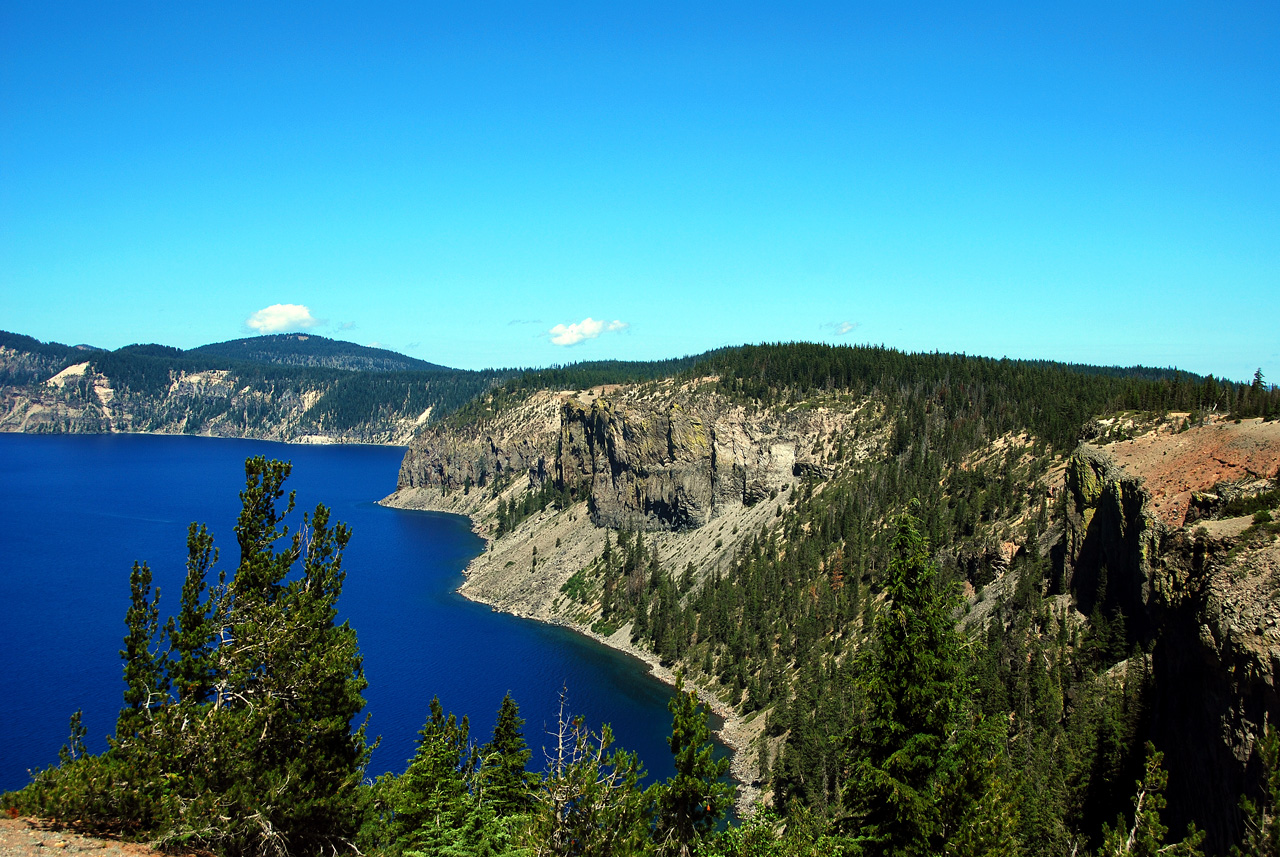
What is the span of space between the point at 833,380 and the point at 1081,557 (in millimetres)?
82653

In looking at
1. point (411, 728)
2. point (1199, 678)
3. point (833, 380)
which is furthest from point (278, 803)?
point (833, 380)

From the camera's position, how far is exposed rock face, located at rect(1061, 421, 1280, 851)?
1169 inches

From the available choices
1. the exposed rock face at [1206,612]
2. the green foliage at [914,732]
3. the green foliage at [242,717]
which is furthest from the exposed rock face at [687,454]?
the green foliage at [242,717]

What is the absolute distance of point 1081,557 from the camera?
72750 millimetres

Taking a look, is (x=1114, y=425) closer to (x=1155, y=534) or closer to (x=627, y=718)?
(x=1155, y=534)

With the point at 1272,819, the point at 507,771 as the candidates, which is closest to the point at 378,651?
the point at 507,771

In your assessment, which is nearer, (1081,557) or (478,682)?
(1081,557)

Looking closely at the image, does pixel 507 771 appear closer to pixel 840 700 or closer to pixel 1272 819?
pixel 1272 819

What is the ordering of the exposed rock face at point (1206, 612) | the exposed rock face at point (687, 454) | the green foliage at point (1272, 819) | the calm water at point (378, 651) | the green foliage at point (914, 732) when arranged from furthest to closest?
the exposed rock face at point (687, 454), the calm water at point (378, 651), the exposed rock face at point (1206, 612), the green foliage at point (914, 732), the green foliage at point (1272, 819)

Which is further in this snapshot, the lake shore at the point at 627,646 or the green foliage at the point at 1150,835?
the lake shore at the point at 627,646

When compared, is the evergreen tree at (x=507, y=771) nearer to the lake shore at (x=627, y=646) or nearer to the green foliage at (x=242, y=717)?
the green foliage at (x=242, y=717)

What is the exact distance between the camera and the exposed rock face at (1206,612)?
29688mm

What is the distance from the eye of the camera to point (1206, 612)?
33.5 m

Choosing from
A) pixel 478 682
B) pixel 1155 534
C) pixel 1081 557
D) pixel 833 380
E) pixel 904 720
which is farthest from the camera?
pixel 833 380
